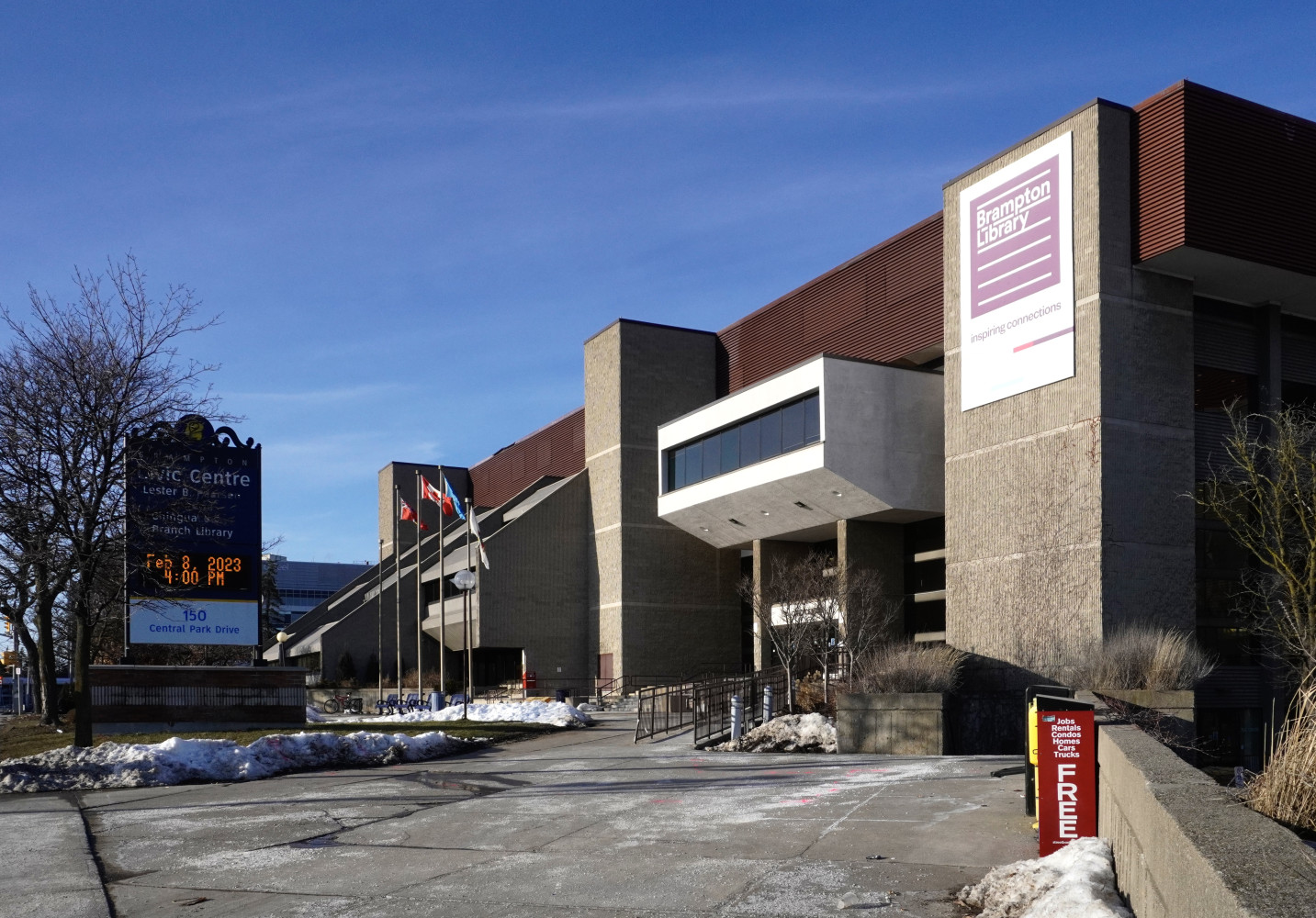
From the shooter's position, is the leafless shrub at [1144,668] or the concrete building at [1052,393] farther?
the concrete building at [1052,393]

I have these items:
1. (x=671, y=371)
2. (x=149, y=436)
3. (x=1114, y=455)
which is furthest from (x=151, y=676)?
(x=671, y=371)

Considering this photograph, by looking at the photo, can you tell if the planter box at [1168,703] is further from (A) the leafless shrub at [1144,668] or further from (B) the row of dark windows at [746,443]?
(B) the row of dark windows at [746,443]

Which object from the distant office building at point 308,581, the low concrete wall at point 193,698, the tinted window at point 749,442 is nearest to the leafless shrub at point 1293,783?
the low concrete wall at point 193,698

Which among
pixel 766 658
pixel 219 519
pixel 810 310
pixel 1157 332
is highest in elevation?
pixel 810 310

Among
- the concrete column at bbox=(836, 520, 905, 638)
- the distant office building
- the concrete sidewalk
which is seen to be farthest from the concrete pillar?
the distant office building

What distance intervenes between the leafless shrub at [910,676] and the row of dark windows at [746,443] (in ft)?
54.4

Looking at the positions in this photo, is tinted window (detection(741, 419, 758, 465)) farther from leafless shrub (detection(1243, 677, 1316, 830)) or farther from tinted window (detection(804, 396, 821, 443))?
leafless shrub (detection(1243, 677, 1316, 830))

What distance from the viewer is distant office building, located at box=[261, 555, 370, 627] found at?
180250 millimetres

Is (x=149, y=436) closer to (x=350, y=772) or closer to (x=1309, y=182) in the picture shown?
(x=350, y=772)

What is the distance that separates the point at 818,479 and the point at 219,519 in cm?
2025

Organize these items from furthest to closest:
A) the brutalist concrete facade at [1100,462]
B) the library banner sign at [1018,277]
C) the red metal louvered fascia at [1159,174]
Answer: the library banner sign at [1018,277] → the brutalist concrete facade at [1100,462] → the red metal louvered fascia at [1159,174]

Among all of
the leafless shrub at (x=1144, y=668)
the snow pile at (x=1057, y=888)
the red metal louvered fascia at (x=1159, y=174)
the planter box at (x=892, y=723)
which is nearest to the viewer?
the snow pile at (x=1057, y=888)

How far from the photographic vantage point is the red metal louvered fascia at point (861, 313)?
42.4 meters

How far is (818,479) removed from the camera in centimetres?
4162
